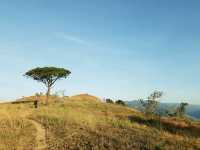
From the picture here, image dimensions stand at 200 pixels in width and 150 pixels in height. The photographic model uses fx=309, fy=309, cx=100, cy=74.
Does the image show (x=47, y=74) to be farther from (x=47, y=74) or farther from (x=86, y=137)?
(x=86, y=137)

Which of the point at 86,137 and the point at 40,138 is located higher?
the point at 86,137

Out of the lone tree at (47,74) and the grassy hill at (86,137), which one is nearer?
the grassy hill at (86,137)

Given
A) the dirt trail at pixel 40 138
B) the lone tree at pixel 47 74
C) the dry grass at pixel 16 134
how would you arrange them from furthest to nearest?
the lone tree at pixel 47 74, the dry grass at pixel 16 134, the dirt trail at pixel 40 138

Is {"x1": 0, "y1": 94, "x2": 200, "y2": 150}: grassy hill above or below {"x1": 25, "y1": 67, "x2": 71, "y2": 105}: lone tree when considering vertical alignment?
below

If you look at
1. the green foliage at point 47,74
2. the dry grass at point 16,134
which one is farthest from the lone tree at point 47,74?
the dry grass at point 16,134

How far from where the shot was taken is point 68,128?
32.7 meters

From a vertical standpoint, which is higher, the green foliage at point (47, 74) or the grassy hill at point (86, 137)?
the green foliage at point (47, 74)

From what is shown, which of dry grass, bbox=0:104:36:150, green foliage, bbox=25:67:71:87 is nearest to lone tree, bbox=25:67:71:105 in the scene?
green foliage, bbox=25:67:71:87

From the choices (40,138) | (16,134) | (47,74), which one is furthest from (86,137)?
(47,74)

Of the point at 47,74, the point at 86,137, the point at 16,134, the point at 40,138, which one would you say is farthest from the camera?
the point at 47,74

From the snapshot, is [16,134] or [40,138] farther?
[16,134]

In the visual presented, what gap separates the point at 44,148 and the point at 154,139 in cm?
908

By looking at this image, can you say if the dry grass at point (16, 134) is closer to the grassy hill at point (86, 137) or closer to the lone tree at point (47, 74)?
the grassy hill at point (86, 137)

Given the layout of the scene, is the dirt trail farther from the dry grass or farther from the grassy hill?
the dry grass
